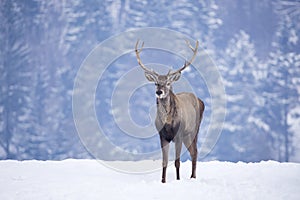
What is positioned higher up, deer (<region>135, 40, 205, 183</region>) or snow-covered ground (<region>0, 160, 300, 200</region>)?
deer (<region>135, 40, 205, 183</region>)

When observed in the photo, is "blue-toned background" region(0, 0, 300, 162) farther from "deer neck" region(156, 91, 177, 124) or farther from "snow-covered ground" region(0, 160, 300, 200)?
"deer neck" region(156, 91, 177, 124)

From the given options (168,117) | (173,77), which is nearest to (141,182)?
(168,117)

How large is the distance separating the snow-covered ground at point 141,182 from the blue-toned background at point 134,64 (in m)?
5.56

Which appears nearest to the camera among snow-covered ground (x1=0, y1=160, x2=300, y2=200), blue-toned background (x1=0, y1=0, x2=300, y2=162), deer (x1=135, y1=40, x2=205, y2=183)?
snow-covered ground (x1=0, y1=160, x2=300, y2=200)

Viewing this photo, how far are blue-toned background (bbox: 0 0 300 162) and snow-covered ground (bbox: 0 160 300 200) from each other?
5.56 m

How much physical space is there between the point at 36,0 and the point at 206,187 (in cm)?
1081

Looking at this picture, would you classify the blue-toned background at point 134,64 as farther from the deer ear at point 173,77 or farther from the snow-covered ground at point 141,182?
the deer ear at point 173,77

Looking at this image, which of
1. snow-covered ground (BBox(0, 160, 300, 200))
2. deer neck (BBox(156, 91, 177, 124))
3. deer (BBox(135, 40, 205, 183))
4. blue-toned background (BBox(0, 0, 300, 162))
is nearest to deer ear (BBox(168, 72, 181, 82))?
deer (BBox(135, 40, 205, 183))

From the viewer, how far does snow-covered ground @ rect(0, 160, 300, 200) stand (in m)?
5.55

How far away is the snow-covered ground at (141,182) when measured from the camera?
555 centimetres

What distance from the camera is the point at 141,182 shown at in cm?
646

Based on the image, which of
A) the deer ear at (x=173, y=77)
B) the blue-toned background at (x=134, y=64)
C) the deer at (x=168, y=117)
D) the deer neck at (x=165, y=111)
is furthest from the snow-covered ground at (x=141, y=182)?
the blue-toned background at (x=134, y=64)

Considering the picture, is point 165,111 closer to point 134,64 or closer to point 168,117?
point 168,117

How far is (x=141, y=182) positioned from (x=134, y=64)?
8.72 metres
